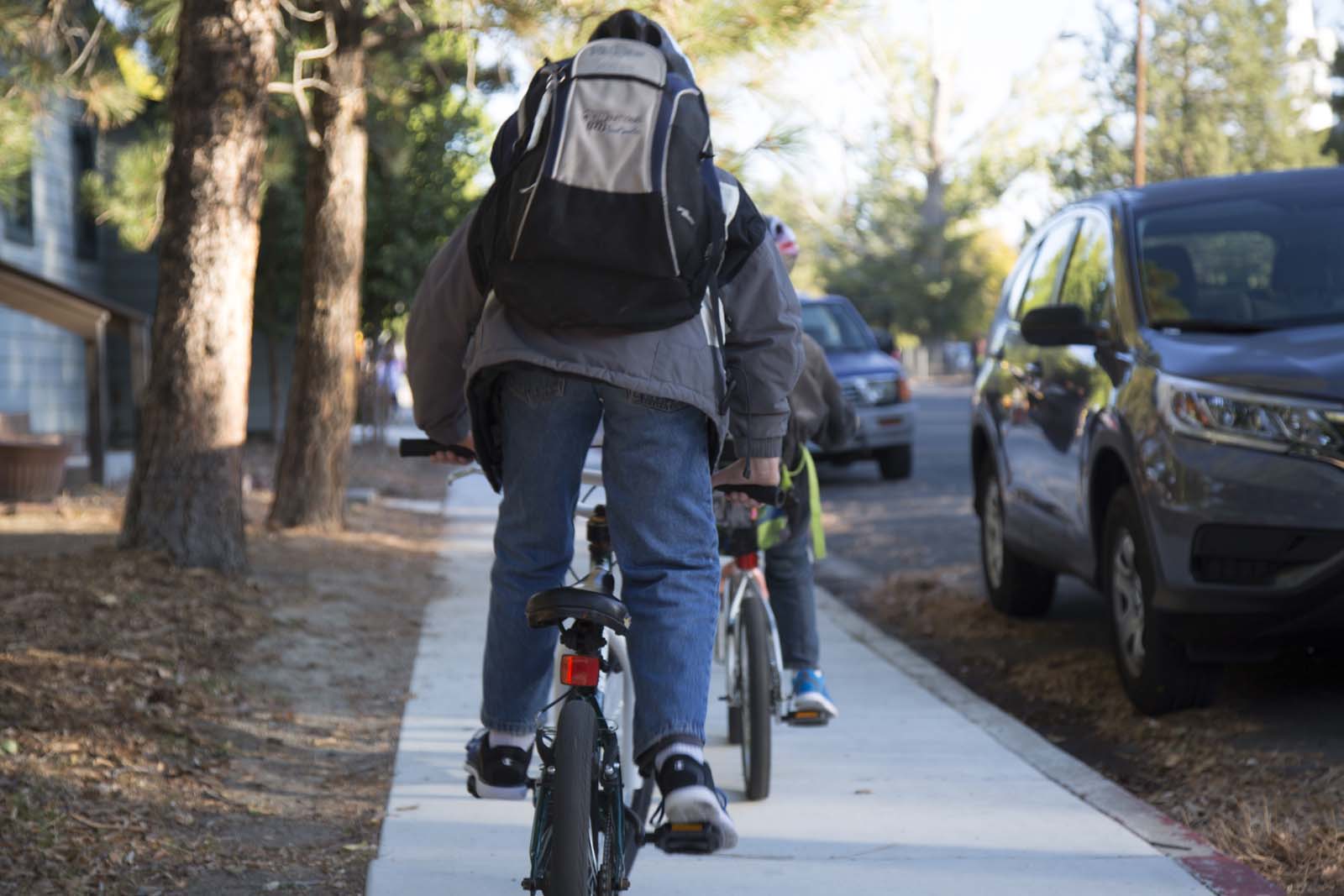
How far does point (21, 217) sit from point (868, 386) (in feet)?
28.8

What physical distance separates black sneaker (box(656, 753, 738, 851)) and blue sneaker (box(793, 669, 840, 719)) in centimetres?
221

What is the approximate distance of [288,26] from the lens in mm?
11062

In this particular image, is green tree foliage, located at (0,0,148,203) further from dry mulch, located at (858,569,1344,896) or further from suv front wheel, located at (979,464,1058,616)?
dry mulch, located at (858,569,1344,896)

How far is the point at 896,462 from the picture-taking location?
676 inches

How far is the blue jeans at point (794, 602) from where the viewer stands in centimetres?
539

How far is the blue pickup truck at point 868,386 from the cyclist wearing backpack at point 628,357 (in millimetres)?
13029

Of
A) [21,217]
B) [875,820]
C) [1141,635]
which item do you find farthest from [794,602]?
[21,217]

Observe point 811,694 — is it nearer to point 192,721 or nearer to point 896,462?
point 192,721

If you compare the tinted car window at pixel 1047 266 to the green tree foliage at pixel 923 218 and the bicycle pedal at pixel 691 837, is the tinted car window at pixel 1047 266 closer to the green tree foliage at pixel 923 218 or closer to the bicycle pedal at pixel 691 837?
the bicycle pedal at pixel 691 837

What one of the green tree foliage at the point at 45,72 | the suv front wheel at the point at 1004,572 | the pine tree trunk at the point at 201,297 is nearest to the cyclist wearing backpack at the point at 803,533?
the suv front wheel at the point at 1004,572

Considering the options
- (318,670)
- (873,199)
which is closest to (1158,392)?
(318,670)

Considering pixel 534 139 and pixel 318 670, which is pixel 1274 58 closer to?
pixel 318 670

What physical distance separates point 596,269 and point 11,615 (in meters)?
4.24

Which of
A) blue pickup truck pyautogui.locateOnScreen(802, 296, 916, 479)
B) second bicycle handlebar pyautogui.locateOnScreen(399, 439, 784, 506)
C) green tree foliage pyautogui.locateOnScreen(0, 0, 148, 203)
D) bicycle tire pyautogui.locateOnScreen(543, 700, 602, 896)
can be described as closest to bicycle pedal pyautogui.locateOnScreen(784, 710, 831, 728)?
second bicycle handlebar pyautogui.locateOnScreen(399, 439, 784, 506)
